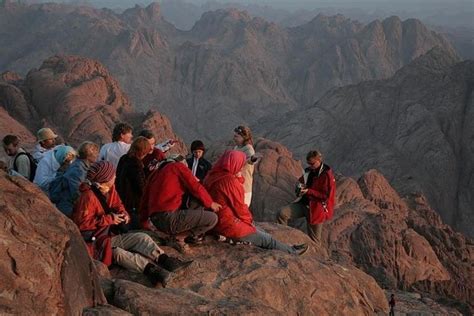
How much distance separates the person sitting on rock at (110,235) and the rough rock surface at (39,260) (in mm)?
1478

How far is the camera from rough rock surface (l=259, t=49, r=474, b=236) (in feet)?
164

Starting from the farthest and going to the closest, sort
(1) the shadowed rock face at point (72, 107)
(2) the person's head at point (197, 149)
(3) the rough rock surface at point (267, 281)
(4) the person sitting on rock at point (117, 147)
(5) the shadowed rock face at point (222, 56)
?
(5) the shadowed rock face at point (222, 56)
(1) the shadowed rock face at point (72, 107)
(2) the person's head at point (197, 149)
(4) the person sitting on rock at point (117, 147)
(3) the rough rock surface at point (267, 281)

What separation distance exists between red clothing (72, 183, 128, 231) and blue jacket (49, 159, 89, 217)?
486mm

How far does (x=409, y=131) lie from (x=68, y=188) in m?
53.7

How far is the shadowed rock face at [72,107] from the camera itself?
29.7m

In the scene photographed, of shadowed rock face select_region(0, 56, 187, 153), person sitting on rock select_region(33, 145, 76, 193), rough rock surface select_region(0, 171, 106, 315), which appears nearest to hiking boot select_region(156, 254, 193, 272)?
rough rock surface select_region(0, 171, 106, 315)

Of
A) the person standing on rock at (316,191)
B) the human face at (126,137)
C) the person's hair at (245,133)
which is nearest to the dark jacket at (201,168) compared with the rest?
the person's hair at (245,133)

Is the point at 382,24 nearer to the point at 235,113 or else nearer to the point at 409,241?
the point at 235,113

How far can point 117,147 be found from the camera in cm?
953

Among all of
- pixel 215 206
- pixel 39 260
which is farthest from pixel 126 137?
pixel 39 260

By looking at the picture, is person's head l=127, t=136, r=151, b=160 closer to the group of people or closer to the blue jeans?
the group of people

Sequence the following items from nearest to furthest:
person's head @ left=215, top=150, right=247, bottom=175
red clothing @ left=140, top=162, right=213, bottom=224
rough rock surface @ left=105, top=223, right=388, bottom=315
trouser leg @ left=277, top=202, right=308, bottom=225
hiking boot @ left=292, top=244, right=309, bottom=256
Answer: rough rock surface @ left=105, top=223, right=388, bottom=315
red clothing @ left=140, top=162, right=213, bottom=224
person's head @ left=215, top=150, right=247, bottom=175
hiking boot @ left=292, top=244, right=309, bottom=256
trouser leg @ left=277, top=202, right=308, bottom=225

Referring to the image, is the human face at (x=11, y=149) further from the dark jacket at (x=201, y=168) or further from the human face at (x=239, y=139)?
the human face at (x=239, y=139)

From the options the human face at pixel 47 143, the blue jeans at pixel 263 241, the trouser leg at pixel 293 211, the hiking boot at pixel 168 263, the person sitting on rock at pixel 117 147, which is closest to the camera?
the hiking boot at pixel 168 263
